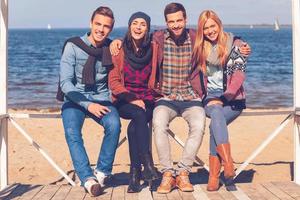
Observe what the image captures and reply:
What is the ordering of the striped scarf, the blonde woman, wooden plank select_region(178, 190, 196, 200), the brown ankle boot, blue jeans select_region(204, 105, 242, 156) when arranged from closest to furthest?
wooden plank select_region(178, 190, 196, 200)
the brown ankle boot
blue jeans select_region(204, 105, 242, 156)
the blonde woman
the striped scarf

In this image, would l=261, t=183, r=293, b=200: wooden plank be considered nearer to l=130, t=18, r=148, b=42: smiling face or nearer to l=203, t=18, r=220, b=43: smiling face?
l=203, t=18, r=220, b=43: smiling face

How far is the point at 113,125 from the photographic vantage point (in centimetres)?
559

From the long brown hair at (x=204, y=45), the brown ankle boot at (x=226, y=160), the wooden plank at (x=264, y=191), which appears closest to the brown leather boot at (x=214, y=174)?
the brown ankle boot at (x=226, y=160)

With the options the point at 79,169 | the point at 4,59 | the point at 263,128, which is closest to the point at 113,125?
the point at 79,169

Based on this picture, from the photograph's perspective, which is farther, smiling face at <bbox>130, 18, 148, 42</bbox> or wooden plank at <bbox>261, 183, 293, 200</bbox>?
smiling face at <bbox>130, 18, 148, 42</bbox>

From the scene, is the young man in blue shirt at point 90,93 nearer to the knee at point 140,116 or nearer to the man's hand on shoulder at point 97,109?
the man's hand on shoulder at point 97,109

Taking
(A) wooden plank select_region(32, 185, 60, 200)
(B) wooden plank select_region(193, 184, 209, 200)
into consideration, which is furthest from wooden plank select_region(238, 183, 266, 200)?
(A) wooden plank select_region(32, 185, 60, 200)

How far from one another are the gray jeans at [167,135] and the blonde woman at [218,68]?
6.1 inches

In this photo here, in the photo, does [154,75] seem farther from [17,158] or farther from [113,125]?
[17,158]

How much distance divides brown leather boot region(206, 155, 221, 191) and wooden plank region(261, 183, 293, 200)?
1.74 feet

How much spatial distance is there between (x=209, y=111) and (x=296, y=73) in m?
1.08

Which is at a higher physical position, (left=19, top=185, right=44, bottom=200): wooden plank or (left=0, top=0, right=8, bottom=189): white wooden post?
(left=0, top=0, right=8, bottom=189): white wooden post

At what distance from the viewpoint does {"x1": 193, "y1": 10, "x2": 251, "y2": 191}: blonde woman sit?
578 cm

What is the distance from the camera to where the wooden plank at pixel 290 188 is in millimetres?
5539
